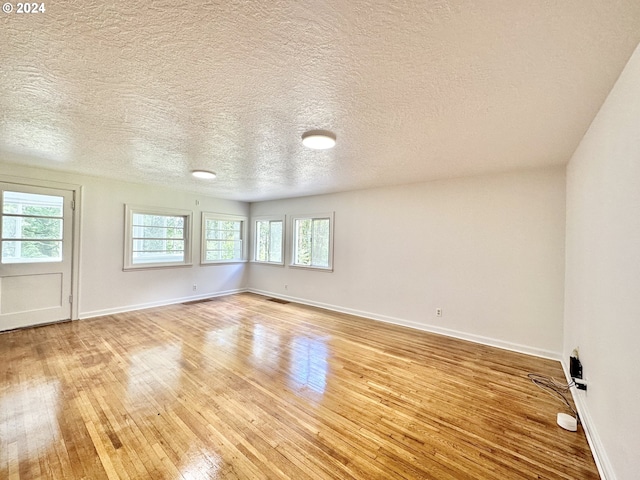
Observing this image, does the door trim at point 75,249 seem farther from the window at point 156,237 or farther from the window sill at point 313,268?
the window sill at point 313,268

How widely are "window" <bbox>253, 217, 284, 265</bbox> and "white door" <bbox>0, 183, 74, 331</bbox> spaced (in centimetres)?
362

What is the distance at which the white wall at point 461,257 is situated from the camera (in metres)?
3.28

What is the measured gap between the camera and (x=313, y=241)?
5863mm

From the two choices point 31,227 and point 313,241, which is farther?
point 313,241

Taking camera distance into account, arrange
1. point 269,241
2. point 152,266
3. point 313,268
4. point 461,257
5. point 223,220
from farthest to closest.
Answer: point 269,241
point 223,220
point 313,268
point 152,266
point 461,257

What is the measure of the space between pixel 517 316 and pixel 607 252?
2151 millimetres

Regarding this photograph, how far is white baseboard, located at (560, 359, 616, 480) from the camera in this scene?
1515 millimetres

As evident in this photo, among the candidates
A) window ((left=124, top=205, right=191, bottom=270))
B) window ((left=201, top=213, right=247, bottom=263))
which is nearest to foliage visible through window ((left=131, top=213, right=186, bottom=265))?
window ((left=124, top=205, right=191, bottom=270))

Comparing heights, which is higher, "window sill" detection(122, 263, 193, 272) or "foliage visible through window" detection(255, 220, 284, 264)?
"foliage visible through window" detection(255, 220, 284, 264)

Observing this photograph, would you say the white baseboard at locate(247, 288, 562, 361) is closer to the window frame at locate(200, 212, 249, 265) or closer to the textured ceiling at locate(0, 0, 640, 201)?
the window frame at locate(200, 212, 249, 265)

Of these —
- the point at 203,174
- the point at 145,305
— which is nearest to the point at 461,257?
the point at 203,174

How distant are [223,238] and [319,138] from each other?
16.2ft

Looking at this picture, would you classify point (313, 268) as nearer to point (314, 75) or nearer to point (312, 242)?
point (312, 242)

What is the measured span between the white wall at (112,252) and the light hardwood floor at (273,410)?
0.99 meters
